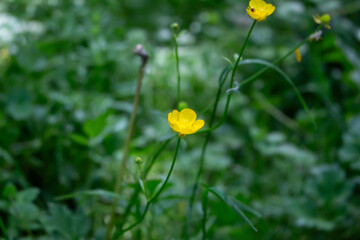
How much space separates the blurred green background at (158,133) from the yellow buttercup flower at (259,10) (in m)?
0.31

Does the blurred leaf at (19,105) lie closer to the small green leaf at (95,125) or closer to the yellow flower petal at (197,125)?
the small green leaf at (95,125)

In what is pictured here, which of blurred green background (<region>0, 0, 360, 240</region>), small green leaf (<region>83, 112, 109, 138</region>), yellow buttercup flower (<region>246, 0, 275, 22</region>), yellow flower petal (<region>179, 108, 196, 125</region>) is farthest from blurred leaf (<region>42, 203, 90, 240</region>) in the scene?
yellow buttercup flower (<region>246, 0, 275, 22</region>)

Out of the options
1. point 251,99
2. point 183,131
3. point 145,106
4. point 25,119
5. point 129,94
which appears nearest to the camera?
point 183,131

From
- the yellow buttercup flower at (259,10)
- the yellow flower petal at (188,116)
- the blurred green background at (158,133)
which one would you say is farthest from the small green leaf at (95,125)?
the yellow buttercup flower at (259,10)

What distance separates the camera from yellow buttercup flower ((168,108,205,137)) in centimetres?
65

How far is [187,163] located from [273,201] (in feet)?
1.09

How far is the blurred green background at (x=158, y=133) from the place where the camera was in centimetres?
111

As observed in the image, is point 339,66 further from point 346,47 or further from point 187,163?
point 187,163

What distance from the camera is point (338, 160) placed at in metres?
1.48

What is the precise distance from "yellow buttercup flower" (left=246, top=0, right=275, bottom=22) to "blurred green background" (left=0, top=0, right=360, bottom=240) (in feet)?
1.02

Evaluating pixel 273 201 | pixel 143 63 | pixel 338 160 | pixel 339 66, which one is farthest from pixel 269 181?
pixel 339 66

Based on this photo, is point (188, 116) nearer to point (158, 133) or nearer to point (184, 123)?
point (184, 123)

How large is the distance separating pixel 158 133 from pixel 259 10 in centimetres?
82

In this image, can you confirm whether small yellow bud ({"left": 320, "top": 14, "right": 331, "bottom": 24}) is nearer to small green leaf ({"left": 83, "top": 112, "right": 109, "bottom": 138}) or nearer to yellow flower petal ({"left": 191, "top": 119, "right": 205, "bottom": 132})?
yellow flower petal ({"left": 191, "top": 119, "right": 205, "bottom": 132})
